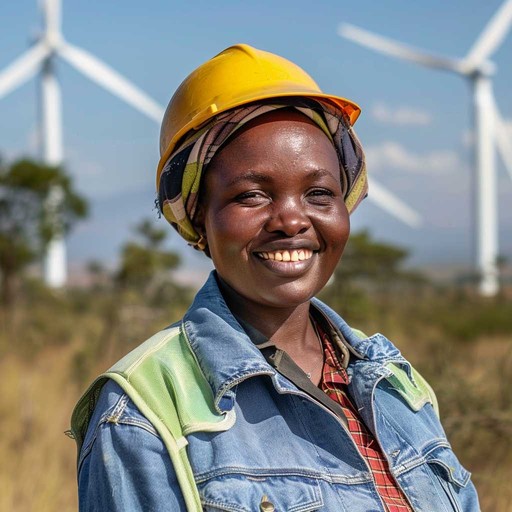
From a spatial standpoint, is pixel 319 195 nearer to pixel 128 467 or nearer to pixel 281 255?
A: pixel 281 255

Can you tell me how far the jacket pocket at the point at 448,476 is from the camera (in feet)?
7.68

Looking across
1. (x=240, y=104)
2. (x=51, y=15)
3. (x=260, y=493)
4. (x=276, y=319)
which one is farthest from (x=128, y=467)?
(x=51, y=15)

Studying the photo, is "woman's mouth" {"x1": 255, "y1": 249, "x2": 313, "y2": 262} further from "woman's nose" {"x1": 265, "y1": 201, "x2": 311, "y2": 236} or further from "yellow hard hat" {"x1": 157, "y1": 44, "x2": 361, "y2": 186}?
"yellow hard hat" {"x1": 157, "y1": 44, "x2": 361, "y2": 186}

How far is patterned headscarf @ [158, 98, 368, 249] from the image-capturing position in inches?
85.8

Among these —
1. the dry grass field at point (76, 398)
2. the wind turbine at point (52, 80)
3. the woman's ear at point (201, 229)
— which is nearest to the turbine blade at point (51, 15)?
the wind turbine at point (52, 80)

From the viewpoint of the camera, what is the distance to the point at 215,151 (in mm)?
2221

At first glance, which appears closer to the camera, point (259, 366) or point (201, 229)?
point (259, 366)

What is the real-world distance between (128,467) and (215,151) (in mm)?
781

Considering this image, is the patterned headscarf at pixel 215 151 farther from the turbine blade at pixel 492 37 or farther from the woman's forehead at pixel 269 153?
the turbine blade at pixel 492 37

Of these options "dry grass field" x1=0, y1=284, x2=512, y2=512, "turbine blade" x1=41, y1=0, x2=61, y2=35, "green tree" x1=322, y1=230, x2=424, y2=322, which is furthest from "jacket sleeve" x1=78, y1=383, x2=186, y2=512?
"turbine blade" x1=41, y1=0, x2=61, y2=35

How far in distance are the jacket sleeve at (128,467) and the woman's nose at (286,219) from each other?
0.55m

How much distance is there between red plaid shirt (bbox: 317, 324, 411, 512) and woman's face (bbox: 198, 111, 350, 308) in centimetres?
26

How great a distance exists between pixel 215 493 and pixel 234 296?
0.58m

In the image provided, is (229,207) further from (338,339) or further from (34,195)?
(34,195)
